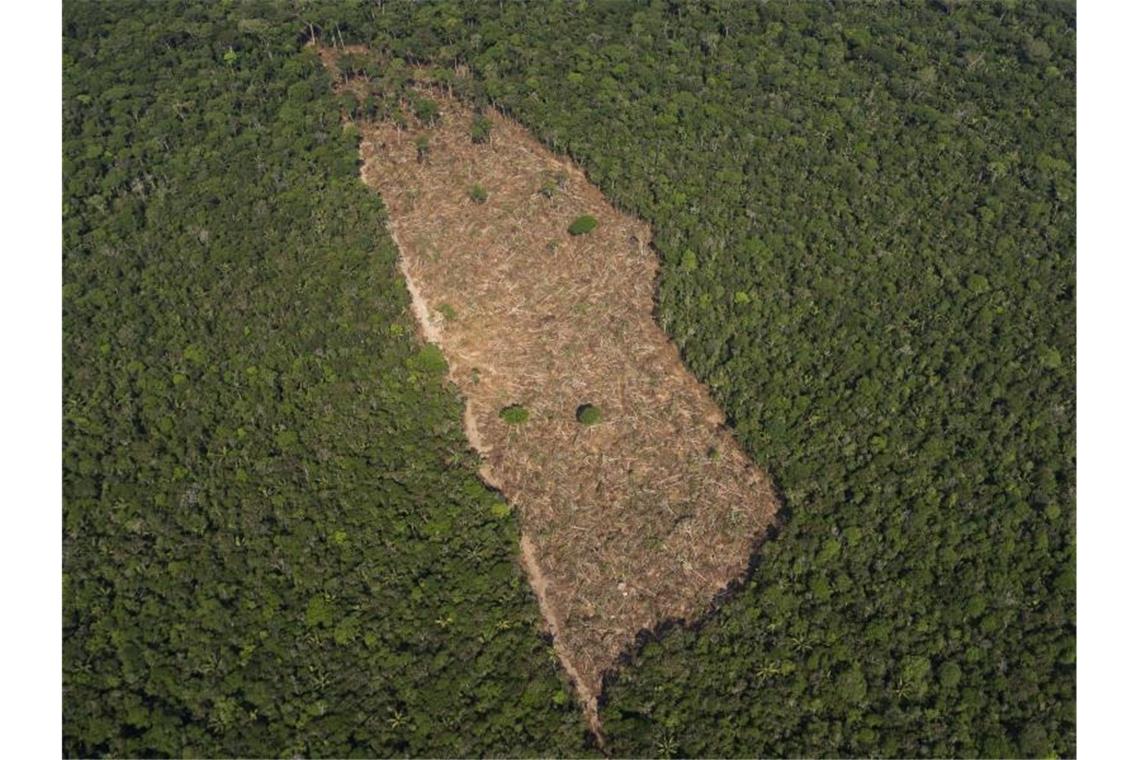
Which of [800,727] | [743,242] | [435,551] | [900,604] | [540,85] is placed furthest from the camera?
[540,85]

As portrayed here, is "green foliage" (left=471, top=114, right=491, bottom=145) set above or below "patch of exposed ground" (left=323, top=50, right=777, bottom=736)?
above

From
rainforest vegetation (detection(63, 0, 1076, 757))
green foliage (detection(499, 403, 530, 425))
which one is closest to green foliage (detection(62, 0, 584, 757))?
rainforest vegetation (detection(63, 0, 1076, 757))

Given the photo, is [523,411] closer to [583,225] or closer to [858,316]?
[583,225]

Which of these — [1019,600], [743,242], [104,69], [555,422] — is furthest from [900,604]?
[104,69]

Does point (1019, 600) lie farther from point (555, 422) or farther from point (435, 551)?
point (435, 551)

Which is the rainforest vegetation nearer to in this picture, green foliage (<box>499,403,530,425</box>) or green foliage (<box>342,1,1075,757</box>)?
green foliage (<box>342,1,1075,757</box>)
